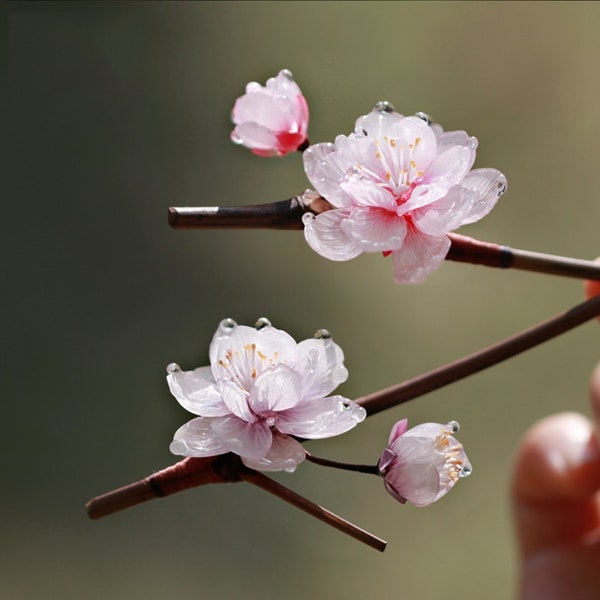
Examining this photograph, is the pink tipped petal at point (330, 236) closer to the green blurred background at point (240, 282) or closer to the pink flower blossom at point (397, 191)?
the pink flower blossom at point (397, 191)

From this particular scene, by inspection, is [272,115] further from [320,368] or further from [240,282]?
[240,282]

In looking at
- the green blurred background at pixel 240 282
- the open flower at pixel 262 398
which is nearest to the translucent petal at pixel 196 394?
the open flower at pixel 262 398

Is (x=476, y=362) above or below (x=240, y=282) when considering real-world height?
above

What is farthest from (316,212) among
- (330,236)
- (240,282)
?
(240,282)

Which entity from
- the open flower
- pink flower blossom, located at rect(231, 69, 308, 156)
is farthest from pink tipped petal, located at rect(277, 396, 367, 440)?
pink flower blossom, located at rect(231, 69, 308, 156)

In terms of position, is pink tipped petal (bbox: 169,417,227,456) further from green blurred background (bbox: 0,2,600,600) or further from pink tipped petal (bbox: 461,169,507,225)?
green blurred background (bbox: 0,2,600,600)

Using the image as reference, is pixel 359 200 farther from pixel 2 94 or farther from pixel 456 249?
pixel 2 94
